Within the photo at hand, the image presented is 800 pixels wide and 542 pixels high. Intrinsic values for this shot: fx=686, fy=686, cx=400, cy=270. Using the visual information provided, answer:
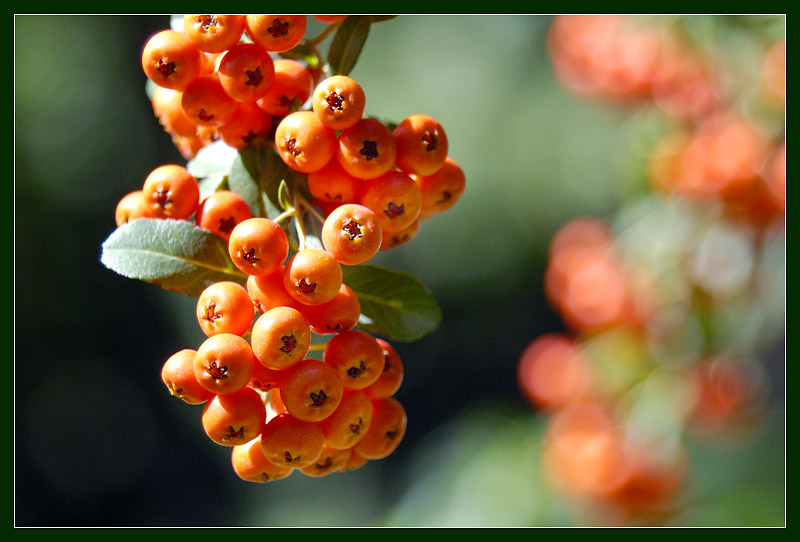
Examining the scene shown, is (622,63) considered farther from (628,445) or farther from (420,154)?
(420,154)


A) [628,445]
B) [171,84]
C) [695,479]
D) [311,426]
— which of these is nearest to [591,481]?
[628,445]

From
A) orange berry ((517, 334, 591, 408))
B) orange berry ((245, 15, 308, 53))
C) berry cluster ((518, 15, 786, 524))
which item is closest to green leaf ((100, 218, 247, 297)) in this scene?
orange berry ((245, 15, 308, 53))

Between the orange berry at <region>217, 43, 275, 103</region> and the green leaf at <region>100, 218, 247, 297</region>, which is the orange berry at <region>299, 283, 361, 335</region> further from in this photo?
the orange berry at <region>217, 43, 275, 103</region>

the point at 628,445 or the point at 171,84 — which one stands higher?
the point at 628,445

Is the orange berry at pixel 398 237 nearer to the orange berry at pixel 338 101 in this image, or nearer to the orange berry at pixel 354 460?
the orange berry at pixel 338 101

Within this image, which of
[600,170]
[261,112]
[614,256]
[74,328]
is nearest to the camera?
[261,112]

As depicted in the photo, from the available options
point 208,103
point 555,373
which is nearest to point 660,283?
point 555,373

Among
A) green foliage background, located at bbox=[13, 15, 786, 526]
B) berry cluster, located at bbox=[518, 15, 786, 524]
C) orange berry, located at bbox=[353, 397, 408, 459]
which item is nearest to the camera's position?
orange berry, located at bbox=[353, 397, 408, 459]
